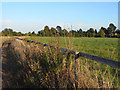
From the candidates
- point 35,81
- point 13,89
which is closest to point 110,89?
point 35,81

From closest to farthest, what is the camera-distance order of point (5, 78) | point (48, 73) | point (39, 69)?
point (48, 73) → point (39, 69) → point (5, 78)

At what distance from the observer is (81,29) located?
3545mm

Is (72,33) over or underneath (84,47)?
over

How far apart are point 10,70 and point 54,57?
11.2 feet

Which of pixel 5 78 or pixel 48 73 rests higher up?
pixel 48 73

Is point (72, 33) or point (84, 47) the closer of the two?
point (72, 33)

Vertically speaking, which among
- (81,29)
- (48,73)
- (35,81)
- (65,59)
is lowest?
(35,81)

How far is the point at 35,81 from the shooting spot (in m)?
3.64

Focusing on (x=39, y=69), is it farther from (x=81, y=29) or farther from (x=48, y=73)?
(x=81, y=29)

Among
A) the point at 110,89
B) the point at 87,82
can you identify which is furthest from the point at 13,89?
the point at 110,89

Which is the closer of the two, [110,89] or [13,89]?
[110,89]

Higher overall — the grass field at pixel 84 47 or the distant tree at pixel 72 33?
the distant tree at pixel 72 33

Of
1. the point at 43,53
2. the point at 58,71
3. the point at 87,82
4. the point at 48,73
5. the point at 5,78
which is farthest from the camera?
the point at 5,78

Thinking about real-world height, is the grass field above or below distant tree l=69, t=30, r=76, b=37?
below
